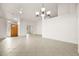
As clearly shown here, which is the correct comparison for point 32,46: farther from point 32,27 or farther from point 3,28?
point 3,28

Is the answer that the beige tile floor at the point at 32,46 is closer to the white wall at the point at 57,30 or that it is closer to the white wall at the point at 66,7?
the white wall at the point at 57,30

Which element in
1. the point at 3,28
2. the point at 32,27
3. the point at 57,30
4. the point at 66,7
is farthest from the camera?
the point at 57,30

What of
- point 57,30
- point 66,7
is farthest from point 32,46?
point 66,7

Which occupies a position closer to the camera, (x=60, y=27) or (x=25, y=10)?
(x=25, y=10)

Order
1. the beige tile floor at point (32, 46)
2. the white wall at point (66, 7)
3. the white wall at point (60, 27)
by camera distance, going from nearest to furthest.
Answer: the white wall at point (66, 7) < the beige tile floor at point (32, 46) < the white wall at point (60, 27)

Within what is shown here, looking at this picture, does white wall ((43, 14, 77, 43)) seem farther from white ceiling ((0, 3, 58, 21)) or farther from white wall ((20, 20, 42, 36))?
white ceiling ((0, 3, 58, 21))

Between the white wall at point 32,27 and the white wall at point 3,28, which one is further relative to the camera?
the white wall at point 32,27

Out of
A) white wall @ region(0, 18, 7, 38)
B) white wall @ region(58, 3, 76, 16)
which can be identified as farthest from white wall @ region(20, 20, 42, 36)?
white wall @ region(58, 3, 76, 16)

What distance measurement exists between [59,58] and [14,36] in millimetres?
1163

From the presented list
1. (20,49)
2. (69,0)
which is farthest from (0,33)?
(69,0)

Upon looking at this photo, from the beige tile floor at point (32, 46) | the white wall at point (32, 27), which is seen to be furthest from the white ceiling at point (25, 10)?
the beige tile floor at point (32, 46)

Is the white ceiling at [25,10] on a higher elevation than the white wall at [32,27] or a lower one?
higher

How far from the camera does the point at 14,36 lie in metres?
2.68

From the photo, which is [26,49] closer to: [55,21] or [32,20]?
[32,20]
